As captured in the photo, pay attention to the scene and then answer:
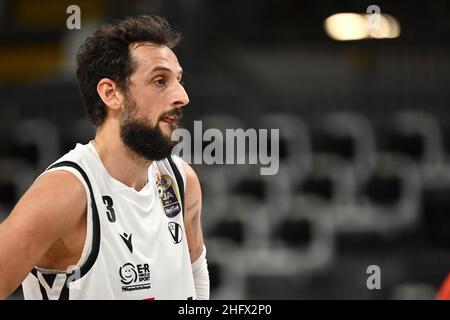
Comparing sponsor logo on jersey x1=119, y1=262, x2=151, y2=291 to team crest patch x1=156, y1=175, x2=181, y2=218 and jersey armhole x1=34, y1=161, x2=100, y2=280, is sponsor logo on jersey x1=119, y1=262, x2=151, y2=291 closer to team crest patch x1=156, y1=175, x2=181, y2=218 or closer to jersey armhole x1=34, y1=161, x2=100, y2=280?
jersey armhole x1=34, y1=161, x2=100, y2=280

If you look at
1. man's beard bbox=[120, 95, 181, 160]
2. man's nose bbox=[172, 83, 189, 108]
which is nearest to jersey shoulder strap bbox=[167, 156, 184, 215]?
man's beard bbox=[120, 95, 181, 160]

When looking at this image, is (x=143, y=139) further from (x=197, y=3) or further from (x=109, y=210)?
(x=197, y=3)

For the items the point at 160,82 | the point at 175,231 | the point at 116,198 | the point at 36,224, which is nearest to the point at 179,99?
the point at 160,82

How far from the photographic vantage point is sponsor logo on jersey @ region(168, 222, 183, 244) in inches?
133

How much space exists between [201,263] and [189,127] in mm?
4182

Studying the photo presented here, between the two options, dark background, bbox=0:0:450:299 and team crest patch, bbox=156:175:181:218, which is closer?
team crest patch, bbox=156:175:181:218

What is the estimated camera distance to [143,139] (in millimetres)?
3188

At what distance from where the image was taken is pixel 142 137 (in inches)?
126

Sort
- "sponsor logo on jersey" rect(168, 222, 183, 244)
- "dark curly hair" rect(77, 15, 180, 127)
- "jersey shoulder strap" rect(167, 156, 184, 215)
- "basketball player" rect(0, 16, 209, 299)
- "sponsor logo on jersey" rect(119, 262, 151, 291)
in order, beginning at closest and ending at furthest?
"basketball player" rect(0, 16, 209, 299), "sponsor logo on jersey" rect(119, 262, 151, 291), "dark curly hair" rect(77, 15, 180, 127), "sponsor logo on jersey" rect(168, 222, 183, 244), "jersey shoulder strap" rect(167, 156, 184, 215)

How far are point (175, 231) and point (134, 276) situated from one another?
32 centimetres

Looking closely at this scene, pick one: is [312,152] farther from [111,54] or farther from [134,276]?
[134,276]

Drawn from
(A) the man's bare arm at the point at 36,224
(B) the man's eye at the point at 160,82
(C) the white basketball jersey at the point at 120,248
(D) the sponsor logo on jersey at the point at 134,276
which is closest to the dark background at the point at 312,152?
(C) the white basketball jersey at the point at 120,248

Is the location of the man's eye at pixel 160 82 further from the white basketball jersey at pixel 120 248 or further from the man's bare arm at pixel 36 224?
the man's bare arm at pixel 36 224
